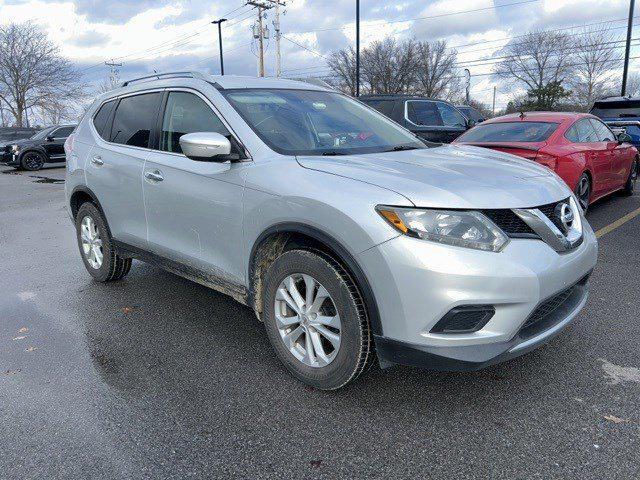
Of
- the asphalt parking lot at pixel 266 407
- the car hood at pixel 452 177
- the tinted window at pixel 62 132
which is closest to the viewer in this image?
the asphalt parking lot at pixel 266 407

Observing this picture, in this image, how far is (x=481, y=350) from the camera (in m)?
2.51

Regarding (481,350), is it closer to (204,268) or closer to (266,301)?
(266,301)

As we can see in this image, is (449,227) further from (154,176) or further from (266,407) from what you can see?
(154,176)

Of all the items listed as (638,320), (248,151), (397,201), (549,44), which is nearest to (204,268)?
(248,151)

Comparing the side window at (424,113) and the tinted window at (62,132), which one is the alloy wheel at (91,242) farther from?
the tinted window at (62,132)

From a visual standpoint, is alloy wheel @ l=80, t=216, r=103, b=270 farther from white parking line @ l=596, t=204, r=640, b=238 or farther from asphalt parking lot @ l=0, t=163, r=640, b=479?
white parking line @ l=596, t=204, r=640, b=238

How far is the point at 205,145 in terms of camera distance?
3059mm

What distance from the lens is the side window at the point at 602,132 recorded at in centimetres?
793

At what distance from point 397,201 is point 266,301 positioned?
3.53ft

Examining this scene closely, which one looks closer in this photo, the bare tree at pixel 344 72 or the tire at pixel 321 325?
the tire at pixel 321 325

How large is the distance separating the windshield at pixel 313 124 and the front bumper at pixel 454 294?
1078 millimetres

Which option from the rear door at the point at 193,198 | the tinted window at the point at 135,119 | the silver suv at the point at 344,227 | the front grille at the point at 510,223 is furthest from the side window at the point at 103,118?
the front grille at the point at 510,223

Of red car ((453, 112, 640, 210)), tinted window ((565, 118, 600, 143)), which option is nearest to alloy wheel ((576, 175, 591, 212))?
red car ((453, 112, 640, 210))

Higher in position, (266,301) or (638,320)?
(266,301)
